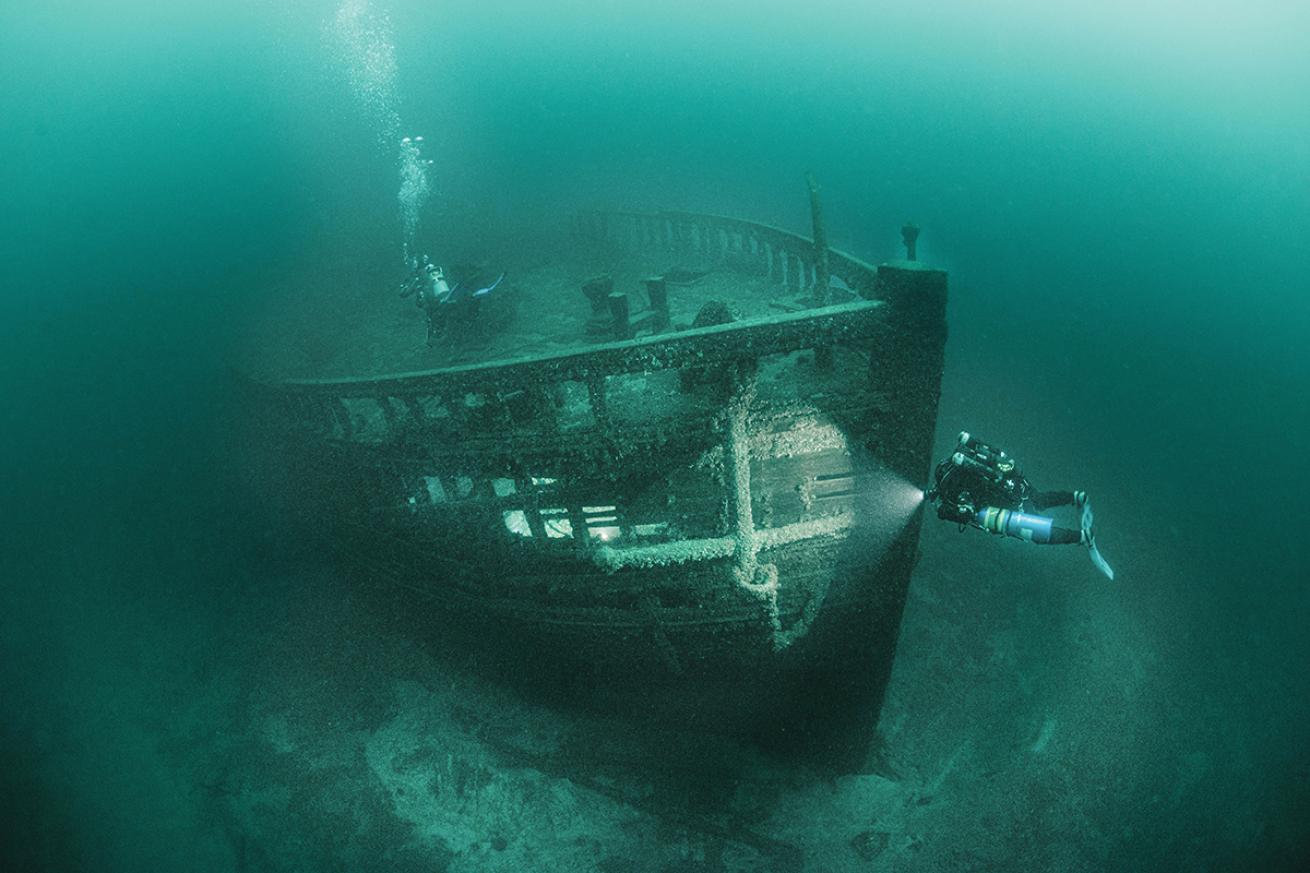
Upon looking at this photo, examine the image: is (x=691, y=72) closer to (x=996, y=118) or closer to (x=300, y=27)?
(x=996, y=118)

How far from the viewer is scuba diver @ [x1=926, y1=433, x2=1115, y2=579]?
4.79 m

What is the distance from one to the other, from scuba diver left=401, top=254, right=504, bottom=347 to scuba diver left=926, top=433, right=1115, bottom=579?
21.0ft

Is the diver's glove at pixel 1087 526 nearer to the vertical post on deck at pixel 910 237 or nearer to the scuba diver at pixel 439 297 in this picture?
the vertical post on deck at pixel 910 237

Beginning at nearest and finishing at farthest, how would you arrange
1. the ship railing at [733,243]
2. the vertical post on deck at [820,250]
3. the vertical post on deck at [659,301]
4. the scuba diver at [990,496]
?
the scuba diver at [990,496], the vertical post on deck at [820,250], the ship railing at [733,243], the vertical post on deck at [659,301]

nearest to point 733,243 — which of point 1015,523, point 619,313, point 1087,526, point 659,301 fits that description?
point 659,301

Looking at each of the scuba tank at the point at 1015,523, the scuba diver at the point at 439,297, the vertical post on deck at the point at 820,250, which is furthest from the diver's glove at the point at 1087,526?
the scuba diver at the point at 439,297

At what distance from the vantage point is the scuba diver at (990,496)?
189 inches

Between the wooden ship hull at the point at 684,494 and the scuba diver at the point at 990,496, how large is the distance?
0.41m

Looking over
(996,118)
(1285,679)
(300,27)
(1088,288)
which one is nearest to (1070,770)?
(1285,679)

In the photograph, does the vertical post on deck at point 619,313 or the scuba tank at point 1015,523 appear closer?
the scuba tank at point 1015,523

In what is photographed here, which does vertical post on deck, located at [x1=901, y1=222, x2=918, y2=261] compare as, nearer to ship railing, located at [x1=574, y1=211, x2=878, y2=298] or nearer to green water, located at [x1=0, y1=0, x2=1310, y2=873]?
ship railing, located at [x1=574, y1=211, x2=878, y2=298]

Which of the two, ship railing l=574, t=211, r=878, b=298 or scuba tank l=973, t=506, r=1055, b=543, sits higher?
ship railing l=574, t=211, r=878, b=298

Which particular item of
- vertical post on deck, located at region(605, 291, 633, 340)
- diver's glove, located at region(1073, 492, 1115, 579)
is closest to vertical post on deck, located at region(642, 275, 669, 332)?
vertical post on deck, located at region(605, 291, 633, 340)

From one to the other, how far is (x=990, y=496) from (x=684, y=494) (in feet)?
9.24
